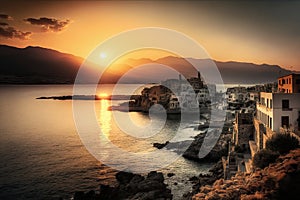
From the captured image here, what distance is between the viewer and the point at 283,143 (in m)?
7.43

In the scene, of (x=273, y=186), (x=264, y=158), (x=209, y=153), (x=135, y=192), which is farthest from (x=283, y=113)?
(x=209, y=153)

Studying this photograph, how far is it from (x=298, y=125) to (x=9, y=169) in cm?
1271

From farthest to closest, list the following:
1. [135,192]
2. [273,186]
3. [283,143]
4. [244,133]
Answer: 1. [244,133]
2. [135,192]
3. [283,143]
4. [273,186]

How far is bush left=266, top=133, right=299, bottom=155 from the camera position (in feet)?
24.2

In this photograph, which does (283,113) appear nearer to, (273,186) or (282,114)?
(282,114)

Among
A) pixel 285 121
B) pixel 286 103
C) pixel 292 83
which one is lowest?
pixel 285 121

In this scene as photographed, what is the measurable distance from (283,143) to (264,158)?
83 centimetres

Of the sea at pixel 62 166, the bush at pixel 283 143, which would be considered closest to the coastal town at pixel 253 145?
the bush at pixel 283 143

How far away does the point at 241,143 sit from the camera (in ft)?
37.1

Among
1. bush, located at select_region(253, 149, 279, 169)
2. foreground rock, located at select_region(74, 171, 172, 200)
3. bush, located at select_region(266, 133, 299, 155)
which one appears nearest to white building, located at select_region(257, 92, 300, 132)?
bush, located at select_region(266, 133, 299, 155)

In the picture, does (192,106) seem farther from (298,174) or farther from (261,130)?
(298,174)

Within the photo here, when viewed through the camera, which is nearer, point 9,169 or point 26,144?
point 9,169

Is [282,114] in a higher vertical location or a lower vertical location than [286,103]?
lower

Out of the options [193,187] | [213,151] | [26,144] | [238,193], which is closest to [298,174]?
[238,193]
